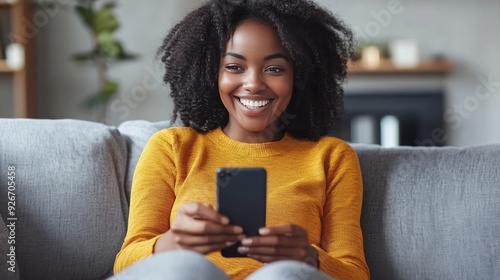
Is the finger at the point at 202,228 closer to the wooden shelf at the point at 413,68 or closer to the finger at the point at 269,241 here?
the finger at the point at 269,241

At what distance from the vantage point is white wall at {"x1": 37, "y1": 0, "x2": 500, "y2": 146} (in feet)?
14.2

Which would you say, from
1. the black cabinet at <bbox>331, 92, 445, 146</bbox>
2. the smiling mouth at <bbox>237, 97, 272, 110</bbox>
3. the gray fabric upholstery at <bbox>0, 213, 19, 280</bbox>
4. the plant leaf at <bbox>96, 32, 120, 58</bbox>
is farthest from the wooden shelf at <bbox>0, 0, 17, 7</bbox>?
the smiling mouth at <bbox>237, 97, 272, 110</bbox>

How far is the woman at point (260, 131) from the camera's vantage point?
4.90ft

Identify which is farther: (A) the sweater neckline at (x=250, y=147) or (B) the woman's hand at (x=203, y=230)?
(A) the sweater neckline at (x=250, y=147)

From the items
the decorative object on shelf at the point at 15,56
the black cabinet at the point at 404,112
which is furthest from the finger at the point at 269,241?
the black cabinet at the point at 404,112

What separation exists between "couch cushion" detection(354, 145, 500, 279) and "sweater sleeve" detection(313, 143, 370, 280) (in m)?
0.12

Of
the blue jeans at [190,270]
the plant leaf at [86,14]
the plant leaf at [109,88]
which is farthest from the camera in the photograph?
the plant leaf at [109,88]

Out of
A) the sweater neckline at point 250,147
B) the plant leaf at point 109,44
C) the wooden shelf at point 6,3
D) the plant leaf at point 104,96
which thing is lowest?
the plant leaf at point 104,96

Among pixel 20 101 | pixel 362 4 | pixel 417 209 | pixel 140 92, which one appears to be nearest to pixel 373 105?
pixel 362 4

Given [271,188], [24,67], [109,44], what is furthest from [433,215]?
[24,67]

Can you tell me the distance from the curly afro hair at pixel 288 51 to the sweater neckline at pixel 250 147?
5cm

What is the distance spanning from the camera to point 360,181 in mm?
1610

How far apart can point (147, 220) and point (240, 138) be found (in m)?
0.28

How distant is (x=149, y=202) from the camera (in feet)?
4.92
